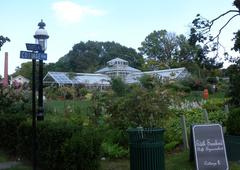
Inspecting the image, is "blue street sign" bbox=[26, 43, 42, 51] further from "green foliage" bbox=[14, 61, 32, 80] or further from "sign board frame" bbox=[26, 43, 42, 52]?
"green foliage" bbox=[14, 61, 32, 80]

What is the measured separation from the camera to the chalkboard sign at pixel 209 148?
805 centimetres

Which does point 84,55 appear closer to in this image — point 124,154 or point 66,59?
point 66,59

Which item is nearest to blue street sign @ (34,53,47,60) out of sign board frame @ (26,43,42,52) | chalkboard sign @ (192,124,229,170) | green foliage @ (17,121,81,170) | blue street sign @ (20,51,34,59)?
sign board frame @ (26,43,42,52)

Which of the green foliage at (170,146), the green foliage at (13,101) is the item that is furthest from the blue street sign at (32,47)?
the green foliage at (13,101)

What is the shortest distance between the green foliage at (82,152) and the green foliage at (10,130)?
3.25 metres

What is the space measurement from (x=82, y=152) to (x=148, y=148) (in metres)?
1.37

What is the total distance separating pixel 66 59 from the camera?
4313 inches

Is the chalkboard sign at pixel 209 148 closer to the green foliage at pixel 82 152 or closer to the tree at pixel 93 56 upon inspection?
the green foliage at pixel 82 152

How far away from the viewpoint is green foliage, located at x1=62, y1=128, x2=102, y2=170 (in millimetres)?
8406

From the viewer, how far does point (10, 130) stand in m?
12.0

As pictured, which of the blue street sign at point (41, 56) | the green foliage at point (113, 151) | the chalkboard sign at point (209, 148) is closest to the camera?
the chalkboard sign at point (209, 148)

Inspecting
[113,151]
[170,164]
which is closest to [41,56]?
[113,151]

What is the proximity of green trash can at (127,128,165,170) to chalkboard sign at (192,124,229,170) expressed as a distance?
744 mm

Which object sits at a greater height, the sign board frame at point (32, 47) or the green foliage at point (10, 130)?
the sign board frame at point (32, 47)
